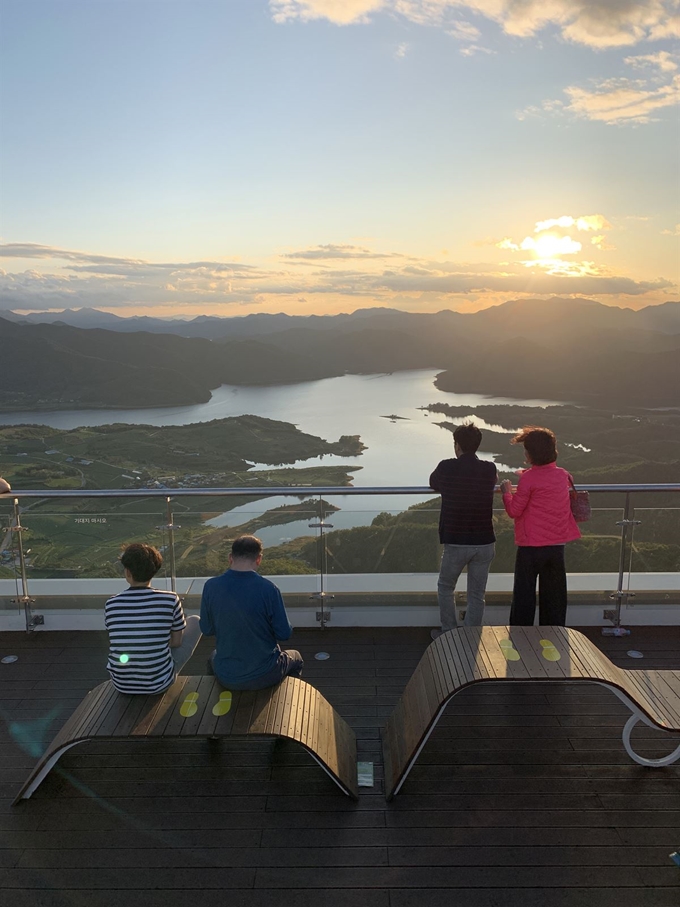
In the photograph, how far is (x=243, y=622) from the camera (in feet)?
9.23

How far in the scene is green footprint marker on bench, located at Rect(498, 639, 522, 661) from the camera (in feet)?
10.1

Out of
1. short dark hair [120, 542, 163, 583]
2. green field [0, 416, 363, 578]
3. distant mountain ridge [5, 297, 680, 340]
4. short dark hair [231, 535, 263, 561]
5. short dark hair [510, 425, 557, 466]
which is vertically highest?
distant mountain ridge [5, 297, 680, 340]

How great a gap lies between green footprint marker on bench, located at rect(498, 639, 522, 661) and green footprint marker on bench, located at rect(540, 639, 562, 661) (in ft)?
0.49

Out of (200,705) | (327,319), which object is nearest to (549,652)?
(200,705)

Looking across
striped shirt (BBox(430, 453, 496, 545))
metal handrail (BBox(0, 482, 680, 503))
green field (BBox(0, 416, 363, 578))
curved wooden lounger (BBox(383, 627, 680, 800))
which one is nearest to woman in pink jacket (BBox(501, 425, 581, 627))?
striped shirt (BBox(430, 453, 496, 545))

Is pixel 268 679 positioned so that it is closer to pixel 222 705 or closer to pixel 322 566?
pixel 222 705

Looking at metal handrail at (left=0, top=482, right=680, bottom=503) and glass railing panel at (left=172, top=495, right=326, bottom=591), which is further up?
metal handrail at (left=0, top=482, right=680, bottom=503)

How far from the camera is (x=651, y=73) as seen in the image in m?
14.8

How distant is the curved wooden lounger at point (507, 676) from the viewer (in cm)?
285

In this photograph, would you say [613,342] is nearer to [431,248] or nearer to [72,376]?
[431,248]

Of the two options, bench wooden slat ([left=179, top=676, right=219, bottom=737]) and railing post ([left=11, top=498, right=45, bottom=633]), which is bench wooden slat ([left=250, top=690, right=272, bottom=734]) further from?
railing post ([left=11, top=498, right=45, bottom=633])

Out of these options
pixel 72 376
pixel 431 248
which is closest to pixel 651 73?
pixel 431 248

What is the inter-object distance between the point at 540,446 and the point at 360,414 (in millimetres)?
82552

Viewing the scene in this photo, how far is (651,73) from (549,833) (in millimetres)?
18560
